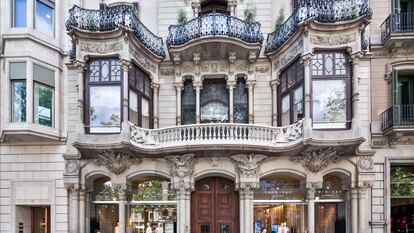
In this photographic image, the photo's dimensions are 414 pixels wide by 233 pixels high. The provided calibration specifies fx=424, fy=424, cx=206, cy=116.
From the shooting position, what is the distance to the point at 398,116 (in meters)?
17.6

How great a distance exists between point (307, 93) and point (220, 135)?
401 centimetres

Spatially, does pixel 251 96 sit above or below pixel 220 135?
above

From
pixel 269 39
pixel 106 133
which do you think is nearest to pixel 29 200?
pixel 106 133

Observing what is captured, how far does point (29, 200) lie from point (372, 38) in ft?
55.9

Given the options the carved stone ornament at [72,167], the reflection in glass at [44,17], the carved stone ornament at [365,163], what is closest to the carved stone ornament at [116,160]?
the carved stone ornament at [72,167]

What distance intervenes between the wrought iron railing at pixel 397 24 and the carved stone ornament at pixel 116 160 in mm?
12208

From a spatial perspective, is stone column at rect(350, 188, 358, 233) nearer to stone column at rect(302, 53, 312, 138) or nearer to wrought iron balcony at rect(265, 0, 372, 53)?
stone column at rect(302, 53, 312, 138)

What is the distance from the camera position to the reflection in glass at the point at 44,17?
62.8 feet

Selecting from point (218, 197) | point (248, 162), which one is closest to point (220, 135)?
point (248, 162)

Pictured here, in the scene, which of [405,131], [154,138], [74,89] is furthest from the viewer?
[74,89]

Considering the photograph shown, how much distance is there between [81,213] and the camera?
62.3 feet

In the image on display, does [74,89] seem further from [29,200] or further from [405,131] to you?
[405,131]

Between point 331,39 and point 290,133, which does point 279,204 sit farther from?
point 331,39

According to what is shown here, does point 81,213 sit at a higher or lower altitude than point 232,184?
lower
